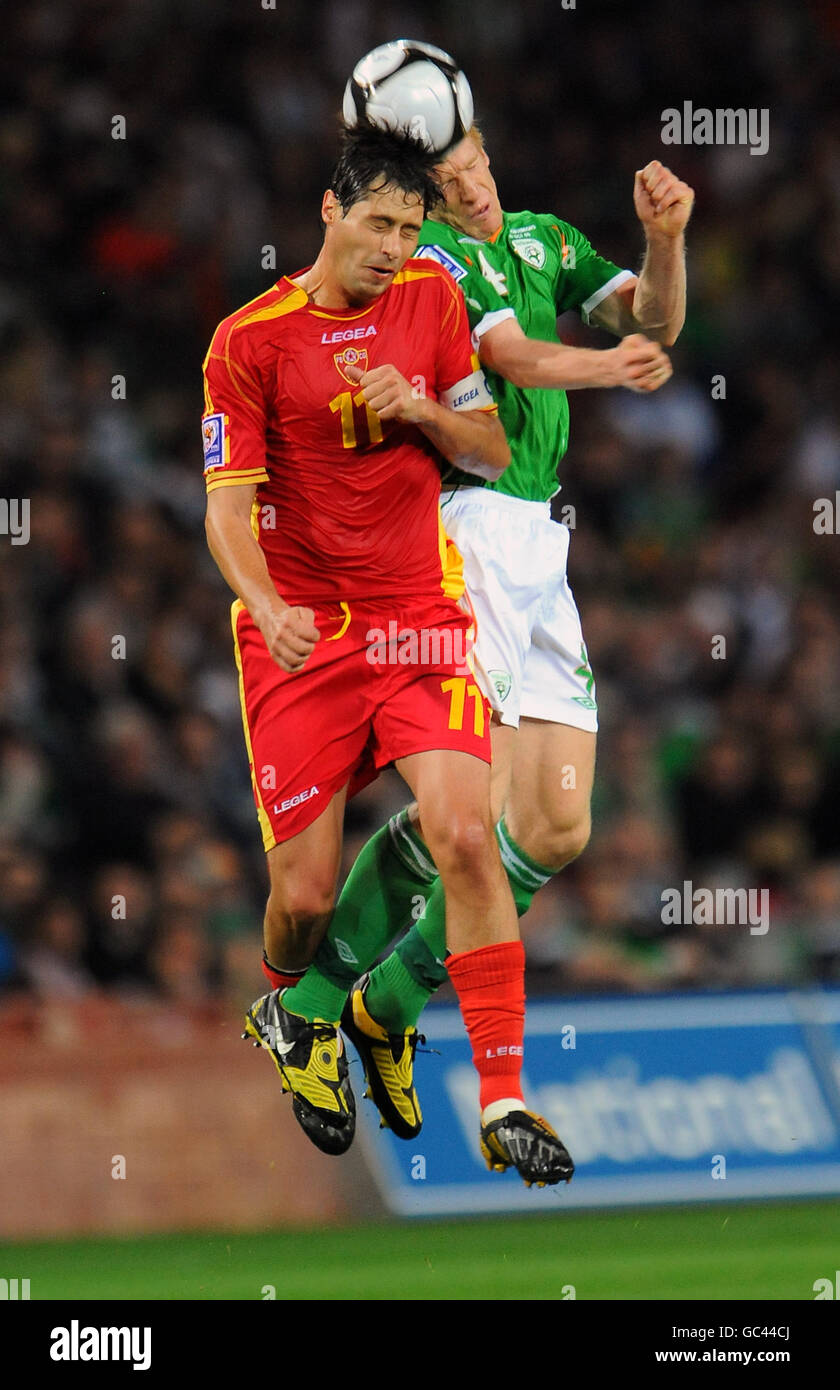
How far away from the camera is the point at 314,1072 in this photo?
5.60 meters

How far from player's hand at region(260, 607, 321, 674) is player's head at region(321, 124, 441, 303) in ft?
3.22

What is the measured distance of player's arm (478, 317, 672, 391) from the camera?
16.1ft

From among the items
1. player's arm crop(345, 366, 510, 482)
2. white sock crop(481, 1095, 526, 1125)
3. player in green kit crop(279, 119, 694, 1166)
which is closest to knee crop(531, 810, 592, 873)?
player in green kit crop(279, 119, 694, 1166)

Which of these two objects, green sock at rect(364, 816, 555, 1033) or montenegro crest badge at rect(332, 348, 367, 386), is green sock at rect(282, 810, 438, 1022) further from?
montenegro crest badge at rect(332, 348, 367, 386)

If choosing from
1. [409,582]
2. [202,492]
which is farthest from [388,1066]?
[202,492]

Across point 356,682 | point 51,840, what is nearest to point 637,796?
point 51,840

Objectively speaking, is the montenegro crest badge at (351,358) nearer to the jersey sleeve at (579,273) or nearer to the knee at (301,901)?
the jersey sleeve at (579,273)

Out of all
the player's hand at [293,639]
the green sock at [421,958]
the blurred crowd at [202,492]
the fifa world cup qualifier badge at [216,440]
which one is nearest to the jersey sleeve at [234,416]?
the fifa world cup qualifier badge at [216,440]

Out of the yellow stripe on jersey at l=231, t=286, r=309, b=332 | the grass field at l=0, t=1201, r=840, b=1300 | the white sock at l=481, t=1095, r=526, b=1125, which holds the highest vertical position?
the yellow stripe on jersey at l=231, t=286, r=309, b=332

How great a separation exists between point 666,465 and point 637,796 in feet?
7.54

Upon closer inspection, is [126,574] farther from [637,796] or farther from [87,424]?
[637,796]

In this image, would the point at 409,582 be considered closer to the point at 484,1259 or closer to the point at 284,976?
the point at 284,976

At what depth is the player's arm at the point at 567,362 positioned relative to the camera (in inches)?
194
